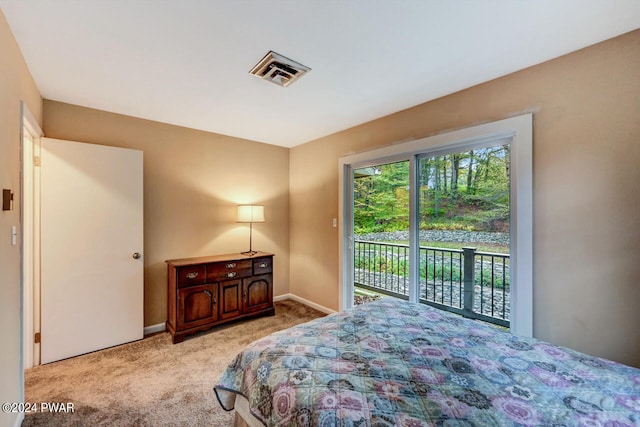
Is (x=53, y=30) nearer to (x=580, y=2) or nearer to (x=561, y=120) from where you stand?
(x=580, y=2)

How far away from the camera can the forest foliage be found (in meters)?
2.20

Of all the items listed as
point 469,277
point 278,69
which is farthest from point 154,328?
point 469,277

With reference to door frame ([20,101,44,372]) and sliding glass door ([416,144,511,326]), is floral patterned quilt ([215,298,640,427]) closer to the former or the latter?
sliding glass door ([416,144,511,326])

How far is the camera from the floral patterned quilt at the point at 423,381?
2.95 ft

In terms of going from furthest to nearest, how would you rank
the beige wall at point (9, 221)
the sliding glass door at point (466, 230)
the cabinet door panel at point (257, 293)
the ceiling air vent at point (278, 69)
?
1. the cabinet door panel at point (257, 293)
2. the sliding glass door at point (466, 230)
3. the ceiling air vent at point (278, 69)
4. the beige wall at point (9, 221)

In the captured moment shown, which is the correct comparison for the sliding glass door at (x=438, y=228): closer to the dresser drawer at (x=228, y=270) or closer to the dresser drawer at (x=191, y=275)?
the dresser drawer at (x=228, y=270)

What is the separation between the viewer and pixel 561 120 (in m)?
1.82

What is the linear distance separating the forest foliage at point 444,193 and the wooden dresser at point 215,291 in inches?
57.7

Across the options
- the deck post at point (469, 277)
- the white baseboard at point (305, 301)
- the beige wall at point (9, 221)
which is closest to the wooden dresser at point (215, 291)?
the white baseboard at point (305, 301)

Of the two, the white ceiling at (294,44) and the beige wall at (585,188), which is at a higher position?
the white ceiling at (294,44)

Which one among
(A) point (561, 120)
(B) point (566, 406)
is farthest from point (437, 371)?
(A) point (561, 120)

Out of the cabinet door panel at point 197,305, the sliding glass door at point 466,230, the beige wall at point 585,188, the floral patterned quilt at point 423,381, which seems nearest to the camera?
the floral patterned quilt at point 423,381

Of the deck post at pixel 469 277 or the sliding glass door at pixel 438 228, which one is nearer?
the sliding glass door at pixel 438 228

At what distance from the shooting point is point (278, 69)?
78.1 inches
